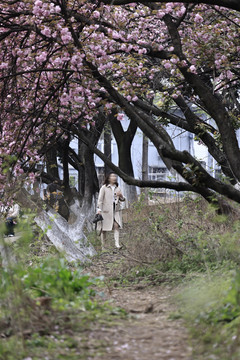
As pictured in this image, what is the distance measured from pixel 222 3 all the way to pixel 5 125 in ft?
25.0

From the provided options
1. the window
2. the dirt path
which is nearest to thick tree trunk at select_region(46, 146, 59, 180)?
the dirt path

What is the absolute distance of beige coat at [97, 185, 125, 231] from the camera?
13805 mm

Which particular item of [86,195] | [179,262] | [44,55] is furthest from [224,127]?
[86,195]

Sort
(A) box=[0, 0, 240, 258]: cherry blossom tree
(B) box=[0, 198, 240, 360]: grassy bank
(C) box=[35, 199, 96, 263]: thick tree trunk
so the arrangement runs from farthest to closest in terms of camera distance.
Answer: (C) box=[35, 199, 96, 263]: thick tree trunk → (A) box=[0, 0, 240, 258]: cherry blossom tree → (B) box=[0, 198, 240, 360]: grassy bank

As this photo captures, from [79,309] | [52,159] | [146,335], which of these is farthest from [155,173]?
[146,335]

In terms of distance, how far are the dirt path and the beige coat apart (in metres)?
7.21

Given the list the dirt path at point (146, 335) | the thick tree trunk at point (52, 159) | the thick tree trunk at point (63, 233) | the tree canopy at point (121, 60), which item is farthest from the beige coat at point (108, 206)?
the dirt path at point (146, 335)

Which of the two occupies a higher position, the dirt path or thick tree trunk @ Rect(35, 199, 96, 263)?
thick tree trunk @ Rect(35, 199, 96, 263)

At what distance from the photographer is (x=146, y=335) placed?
4656 mm

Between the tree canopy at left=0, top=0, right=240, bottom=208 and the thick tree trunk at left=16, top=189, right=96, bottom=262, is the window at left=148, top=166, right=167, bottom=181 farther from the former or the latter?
the tree canopy at left=0, top=0, right=240, bottom=208

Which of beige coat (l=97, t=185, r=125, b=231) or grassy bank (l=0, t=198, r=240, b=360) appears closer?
grassy bank (l=0, t=198, r=240, b=360)

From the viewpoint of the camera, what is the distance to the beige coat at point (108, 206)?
13.8 meters

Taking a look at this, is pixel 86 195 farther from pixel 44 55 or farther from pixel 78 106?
pixel 44 55

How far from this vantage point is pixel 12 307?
4426 mm
